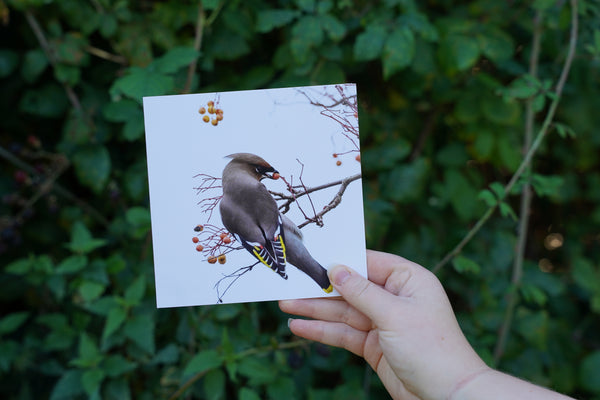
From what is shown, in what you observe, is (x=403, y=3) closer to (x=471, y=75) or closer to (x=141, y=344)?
(x=471, y=75)

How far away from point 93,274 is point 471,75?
4.85 ft

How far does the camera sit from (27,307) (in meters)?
1.92

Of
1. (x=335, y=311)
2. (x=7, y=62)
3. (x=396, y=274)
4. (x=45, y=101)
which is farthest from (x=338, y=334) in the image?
(x=7, y=62)

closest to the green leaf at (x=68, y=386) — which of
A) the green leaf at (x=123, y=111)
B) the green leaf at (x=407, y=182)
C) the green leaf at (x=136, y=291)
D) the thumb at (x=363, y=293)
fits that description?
the green leaf at (x=136, y=291)

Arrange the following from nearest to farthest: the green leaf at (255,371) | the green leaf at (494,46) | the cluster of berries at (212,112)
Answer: the cluster of berries at (212,112)
the green leaf at (255,371)
the green leaf at (494,46)

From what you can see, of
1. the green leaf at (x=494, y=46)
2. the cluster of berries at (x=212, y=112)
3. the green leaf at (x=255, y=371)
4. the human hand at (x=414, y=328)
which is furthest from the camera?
the green leaf at (x=494, y=46)

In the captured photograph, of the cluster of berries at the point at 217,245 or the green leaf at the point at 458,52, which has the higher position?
the green leaf at the point at 458,52

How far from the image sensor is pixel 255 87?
5.12ft

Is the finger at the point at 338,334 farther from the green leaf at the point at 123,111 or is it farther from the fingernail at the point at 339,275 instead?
the green leaf at the point at 123,111

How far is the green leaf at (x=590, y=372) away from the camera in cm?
188

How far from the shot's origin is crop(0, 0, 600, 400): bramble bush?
138 cm

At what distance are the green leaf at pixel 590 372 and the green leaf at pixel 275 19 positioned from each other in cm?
175

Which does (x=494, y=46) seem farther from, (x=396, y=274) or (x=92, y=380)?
(x=92, y=380)

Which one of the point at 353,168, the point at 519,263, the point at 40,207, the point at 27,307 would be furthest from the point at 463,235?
the point at 27,307
